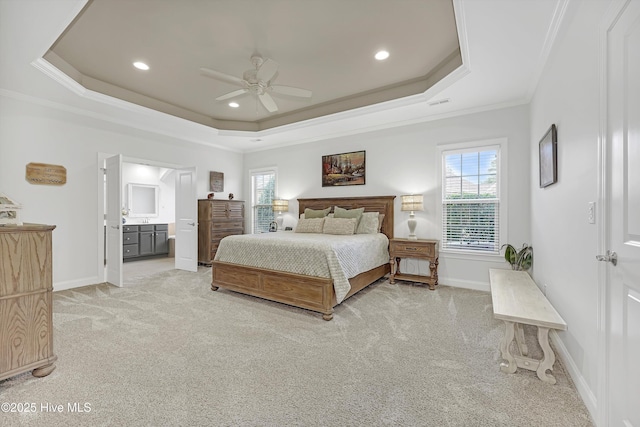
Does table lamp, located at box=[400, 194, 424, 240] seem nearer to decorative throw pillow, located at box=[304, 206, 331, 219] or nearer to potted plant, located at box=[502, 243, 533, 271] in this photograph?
potted plant, located at box=[502, 243, 533, 271]

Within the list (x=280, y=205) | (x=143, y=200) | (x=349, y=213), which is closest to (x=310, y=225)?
(x=349, y=213)

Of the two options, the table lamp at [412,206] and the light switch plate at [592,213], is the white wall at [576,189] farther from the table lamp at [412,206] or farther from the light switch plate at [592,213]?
the table lamp at [412,206]

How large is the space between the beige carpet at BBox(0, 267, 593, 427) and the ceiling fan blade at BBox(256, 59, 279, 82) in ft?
8.66

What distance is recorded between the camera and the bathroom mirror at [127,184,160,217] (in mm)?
7109

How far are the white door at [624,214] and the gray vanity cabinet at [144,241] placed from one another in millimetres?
7618

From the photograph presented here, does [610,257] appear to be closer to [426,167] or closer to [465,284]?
[465,284]

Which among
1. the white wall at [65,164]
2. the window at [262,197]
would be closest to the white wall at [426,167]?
the window at [262,197]

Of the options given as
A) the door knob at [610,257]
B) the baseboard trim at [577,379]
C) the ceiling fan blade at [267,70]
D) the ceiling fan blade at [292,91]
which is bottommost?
the baseboard trim at [577,379]

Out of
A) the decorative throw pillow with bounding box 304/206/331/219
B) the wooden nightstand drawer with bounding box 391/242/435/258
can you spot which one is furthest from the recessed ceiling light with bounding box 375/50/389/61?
the decorative throw pillow with bounding box 304/206/331/219

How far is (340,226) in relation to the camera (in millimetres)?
4535

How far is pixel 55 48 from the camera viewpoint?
3074mm

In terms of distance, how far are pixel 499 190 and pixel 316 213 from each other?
9.68ft

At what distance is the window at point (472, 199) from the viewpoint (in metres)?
4.10

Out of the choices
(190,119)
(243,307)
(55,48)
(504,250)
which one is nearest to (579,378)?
(504,250)
